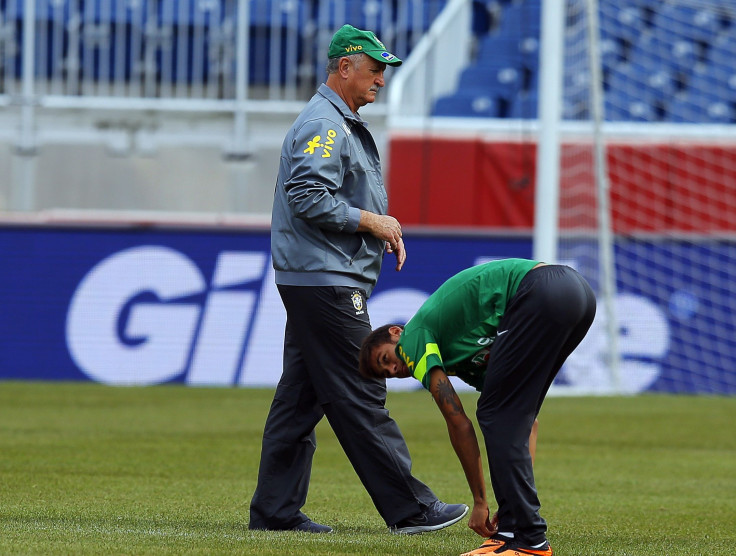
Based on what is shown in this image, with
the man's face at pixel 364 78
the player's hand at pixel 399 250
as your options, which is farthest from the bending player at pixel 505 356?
the man's face at pixel 364 78

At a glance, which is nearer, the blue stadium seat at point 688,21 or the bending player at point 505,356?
the bending player at point 505,356

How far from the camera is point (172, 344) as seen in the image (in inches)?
527

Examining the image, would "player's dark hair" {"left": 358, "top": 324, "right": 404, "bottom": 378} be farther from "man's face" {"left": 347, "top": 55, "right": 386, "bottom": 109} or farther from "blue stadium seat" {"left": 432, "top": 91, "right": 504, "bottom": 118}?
"blue stadium seat" {"left": 432, "top": 91, "right": 504, "bottom": 118}

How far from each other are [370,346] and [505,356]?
1.73ft

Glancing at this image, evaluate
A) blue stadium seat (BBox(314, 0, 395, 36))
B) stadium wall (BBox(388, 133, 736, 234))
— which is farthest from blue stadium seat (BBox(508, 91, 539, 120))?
blue stadium seat (BBox(314, 0, 395, 36))

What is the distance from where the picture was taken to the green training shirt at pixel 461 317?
445cm

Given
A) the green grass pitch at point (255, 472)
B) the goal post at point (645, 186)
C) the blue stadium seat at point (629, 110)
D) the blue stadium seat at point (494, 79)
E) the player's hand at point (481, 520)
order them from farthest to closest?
the blue stadium seat at point (629, 110) → the blue stadium seat at point (494, 79) → the goal post at point (645, 186) → the green grass pitch at point (255, 472) → the player's hand at point (481, 520)

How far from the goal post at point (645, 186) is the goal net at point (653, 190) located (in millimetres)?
14

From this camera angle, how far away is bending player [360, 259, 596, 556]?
4375mm

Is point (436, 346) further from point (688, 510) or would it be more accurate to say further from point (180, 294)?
point (180, 294)

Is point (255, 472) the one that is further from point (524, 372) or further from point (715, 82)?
point (715, 82)

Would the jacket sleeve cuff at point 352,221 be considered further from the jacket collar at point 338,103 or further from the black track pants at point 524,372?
the black track pants at point 524,372

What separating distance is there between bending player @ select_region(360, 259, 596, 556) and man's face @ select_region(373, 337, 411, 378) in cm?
7

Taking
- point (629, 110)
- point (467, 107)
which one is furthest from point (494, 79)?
point (629, 110)
